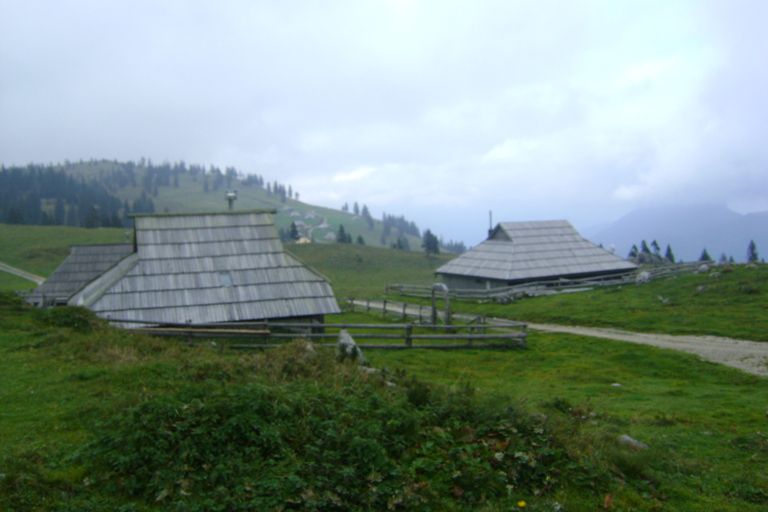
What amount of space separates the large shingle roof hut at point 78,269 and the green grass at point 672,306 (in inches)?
862

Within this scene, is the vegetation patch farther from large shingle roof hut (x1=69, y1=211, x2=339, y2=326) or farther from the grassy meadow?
large shingle roof hut (x1=69, y1=211, x2=339, y2=326)

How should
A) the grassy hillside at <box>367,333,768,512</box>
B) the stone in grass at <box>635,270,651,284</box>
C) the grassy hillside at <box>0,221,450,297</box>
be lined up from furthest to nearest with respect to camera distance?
the grassy hillside at <box>0,221,450,297</box> → the stone in grass at <box>635,270,651,284</box> → the grassy hillside at <box>367,333,768,512</box>

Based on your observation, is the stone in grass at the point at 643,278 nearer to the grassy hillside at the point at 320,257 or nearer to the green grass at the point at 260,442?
the grassy hillside at the point at 320,257

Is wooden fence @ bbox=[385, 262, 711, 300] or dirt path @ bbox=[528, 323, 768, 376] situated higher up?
wooden fence @ bbox=[385, 262, 711, 300]

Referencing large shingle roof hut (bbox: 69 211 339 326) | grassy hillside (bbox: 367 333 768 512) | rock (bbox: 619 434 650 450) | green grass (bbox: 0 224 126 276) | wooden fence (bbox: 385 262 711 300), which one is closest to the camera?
grassy hillside (bbox: 367 333 768 512)

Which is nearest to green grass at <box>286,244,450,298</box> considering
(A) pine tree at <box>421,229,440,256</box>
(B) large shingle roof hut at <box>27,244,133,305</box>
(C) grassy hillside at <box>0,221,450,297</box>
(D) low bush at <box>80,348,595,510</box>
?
(C) grassy hillside at <box>0,221,450,297</box>

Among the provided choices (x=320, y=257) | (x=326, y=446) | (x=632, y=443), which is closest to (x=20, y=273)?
(x=320, y=257)

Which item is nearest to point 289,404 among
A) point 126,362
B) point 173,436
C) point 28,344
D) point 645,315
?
point 173,436

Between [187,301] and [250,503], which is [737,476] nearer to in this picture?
[250,503]

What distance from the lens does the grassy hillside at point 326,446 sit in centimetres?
640

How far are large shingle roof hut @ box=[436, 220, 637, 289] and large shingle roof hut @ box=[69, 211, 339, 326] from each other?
69.4 feet

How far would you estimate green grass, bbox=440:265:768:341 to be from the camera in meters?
24.5

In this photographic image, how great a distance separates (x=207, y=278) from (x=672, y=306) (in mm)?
23051

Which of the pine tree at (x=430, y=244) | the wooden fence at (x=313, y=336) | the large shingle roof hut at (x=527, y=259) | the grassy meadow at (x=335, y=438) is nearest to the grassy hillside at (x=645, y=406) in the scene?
the grassy meadow at (x=335, y=438)
